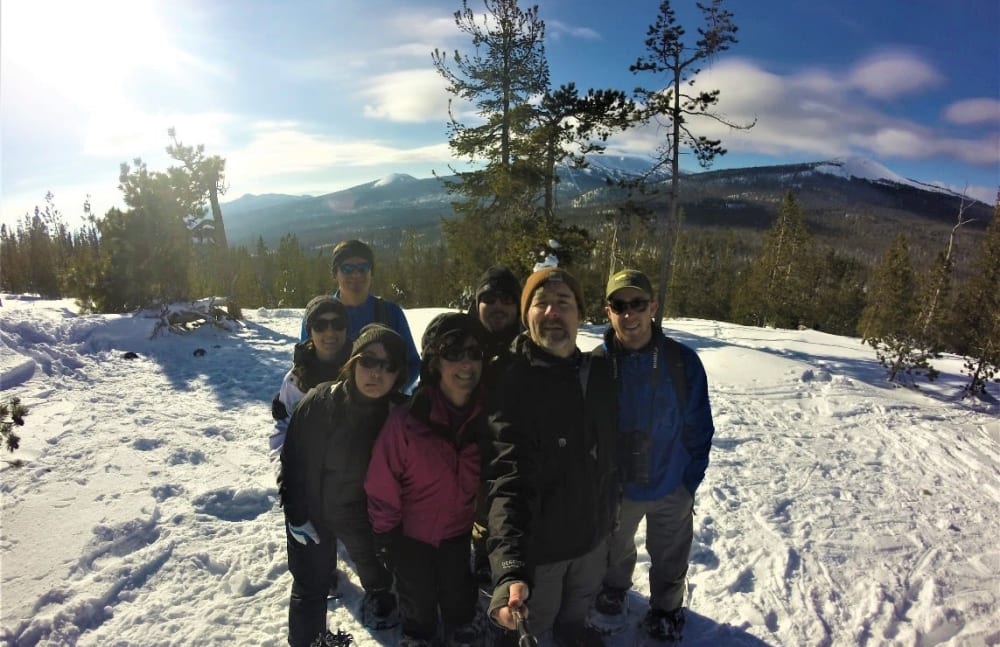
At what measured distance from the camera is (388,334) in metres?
2.71

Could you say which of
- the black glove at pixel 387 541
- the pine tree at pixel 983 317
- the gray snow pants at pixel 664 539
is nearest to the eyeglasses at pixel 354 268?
the black glove at pixel 387 541

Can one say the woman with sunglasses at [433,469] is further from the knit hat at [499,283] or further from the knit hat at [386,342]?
the knit hat at [499,283]

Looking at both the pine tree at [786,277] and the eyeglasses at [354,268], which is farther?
the pine tree at [786,277]

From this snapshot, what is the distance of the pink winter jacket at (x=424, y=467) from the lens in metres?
2.57

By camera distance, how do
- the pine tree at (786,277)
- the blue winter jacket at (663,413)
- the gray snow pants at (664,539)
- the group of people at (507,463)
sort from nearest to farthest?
the group of people at (507,463) → the blue winter jacket at (663,413) → the gray snow pants at (664,539) → the pine tree at (786,277)

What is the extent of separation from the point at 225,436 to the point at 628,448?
6087 mm

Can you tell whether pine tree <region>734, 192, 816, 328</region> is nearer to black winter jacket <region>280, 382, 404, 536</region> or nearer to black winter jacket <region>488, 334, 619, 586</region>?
black winter jacket <region>488, 334, 619, 586</region>

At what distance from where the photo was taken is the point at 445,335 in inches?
100

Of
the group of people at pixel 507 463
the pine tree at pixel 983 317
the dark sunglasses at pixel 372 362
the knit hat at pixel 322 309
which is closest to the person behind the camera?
the group of people at pixel 507 463

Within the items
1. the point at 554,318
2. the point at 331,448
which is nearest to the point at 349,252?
the point at 331,448

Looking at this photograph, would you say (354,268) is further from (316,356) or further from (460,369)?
(460,369)

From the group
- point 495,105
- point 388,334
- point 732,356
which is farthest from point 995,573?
point 495,105

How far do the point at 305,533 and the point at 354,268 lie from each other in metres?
2.09

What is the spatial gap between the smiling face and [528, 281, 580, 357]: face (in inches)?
81.5
